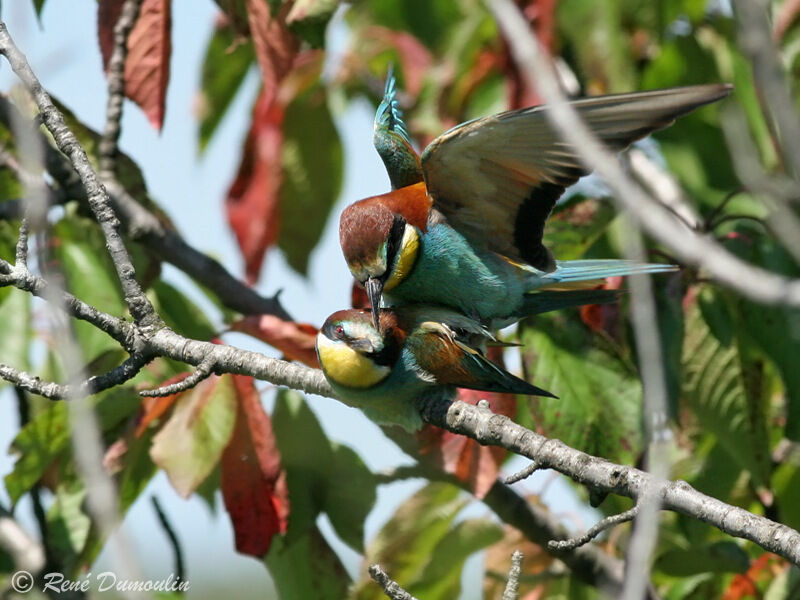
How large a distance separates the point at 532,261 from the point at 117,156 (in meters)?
1.18

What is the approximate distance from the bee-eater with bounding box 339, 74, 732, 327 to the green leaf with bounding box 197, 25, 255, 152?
1.08 m

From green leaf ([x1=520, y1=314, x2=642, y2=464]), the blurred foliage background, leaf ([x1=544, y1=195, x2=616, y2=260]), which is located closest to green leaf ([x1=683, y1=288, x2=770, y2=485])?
the blurred foliage background

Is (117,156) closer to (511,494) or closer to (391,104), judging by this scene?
(391,104)

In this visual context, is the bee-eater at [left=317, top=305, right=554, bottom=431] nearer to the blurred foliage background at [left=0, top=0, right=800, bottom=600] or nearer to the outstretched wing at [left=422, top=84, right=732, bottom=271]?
the blurred foliage background at [left=0, top=0, right=800, bottom=600]

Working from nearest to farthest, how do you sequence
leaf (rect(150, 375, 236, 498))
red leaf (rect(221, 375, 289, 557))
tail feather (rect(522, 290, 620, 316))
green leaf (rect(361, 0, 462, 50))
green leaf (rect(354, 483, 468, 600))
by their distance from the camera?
1. leaf (rect(150, 375, 236, 498))
2. red leaf (rect(221, 375, 289, 557))
3. tail feather (rect(522, 290, 620, 316))
4. green leaf (rect(354, 483, 468, 600))
5. green leaf (rect(361, 0, 462, 50))

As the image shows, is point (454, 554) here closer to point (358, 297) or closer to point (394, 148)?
point (358, 297)

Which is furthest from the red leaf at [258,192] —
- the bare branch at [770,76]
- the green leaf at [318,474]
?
the bare branch at [770,76]

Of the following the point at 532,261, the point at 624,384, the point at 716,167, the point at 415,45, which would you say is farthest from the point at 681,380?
the point at 415,45

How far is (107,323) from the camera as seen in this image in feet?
6.73

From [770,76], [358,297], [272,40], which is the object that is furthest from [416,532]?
[770,76]

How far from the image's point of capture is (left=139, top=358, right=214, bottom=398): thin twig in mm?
1975

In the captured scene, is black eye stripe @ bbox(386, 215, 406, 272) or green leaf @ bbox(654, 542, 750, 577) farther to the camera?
black eye stripe @ bbox(386, 215, 406, 272)

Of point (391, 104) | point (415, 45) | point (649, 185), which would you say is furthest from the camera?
point (415, 45)

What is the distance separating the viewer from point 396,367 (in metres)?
2.39
